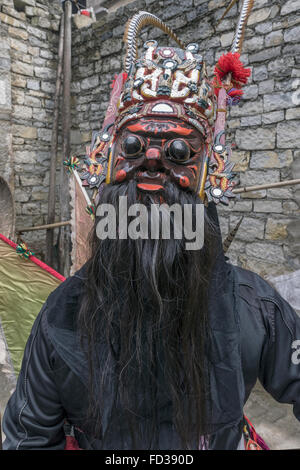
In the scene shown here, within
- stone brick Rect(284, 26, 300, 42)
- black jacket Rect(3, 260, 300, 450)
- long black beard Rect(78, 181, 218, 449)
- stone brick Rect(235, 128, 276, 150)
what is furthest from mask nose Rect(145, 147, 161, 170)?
stone brick Rect(284, 26, 300, 42)

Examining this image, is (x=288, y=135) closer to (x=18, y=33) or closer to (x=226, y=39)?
(x=226, y=39)

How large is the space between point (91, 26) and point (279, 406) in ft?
16.2

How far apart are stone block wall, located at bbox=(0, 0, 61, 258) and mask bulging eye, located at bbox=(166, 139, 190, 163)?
148 inches

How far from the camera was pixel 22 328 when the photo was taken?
5.91 feet

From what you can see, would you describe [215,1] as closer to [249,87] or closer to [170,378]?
[249,87]

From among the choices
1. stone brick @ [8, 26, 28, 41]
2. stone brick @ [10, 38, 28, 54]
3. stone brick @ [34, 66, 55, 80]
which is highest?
stone brick @ [8, 26, 28, 41]

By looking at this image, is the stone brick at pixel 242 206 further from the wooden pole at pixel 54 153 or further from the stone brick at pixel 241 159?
the wooden pole at pixel 54 153

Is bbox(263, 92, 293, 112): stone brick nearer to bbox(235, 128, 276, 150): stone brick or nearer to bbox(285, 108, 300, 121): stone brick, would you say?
bbox(285, 108, 300, 121): stone brick

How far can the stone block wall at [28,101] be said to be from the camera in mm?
4059

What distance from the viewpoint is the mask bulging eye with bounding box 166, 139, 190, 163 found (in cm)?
86

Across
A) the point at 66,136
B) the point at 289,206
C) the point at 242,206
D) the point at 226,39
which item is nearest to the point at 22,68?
the point at 66,136

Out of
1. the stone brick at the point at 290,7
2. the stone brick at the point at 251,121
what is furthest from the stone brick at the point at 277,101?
the stone brick at the point at 290,7

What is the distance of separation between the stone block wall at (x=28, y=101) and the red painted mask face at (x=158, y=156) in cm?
370
